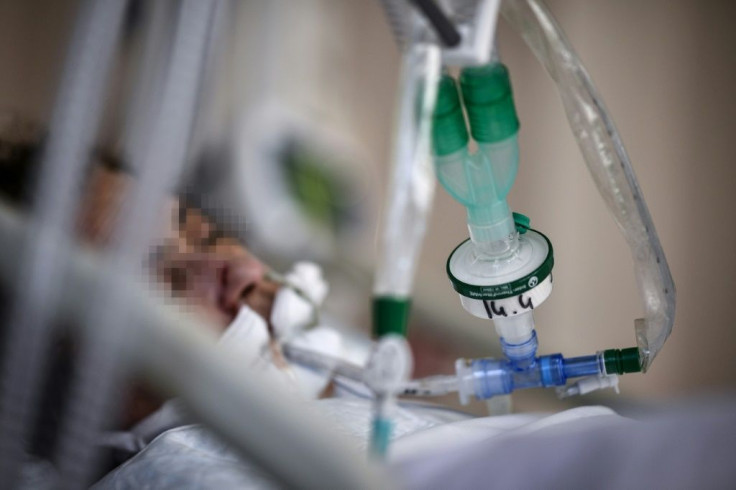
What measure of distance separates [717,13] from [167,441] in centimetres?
141

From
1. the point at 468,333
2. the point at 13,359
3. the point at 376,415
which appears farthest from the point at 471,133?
the point at 468,333

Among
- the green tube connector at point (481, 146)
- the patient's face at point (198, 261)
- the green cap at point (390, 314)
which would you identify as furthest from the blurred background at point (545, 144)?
the green cap at point (390, 314)

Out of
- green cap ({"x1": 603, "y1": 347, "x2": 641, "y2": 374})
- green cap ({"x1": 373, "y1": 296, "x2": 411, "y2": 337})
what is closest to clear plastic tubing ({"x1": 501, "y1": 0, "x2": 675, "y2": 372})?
green cap ({"x1": 603, "y1": 347, "x2": 641, "y2": 374})

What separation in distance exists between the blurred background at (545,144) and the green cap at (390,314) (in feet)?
2.92

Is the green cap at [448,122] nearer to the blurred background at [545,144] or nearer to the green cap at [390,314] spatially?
the green cap at [390,314]

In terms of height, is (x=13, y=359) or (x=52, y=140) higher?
A: (x=52, y=140)

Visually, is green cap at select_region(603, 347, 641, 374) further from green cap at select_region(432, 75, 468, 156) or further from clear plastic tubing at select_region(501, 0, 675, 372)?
green cap at select_region(432, 75, 468, 156)

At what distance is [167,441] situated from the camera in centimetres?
71

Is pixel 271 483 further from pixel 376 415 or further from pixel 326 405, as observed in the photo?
pixel 326 405

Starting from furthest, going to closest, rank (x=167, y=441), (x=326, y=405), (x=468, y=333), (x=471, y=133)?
→ (x=468, y=333)
(x=326, y=405)
(x=167, y=441)
(x=471, y=133)

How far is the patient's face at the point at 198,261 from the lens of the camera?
88cm

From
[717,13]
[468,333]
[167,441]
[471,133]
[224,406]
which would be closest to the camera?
[224,406]

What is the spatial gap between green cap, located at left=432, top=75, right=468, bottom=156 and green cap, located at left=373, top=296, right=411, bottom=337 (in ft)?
0.51

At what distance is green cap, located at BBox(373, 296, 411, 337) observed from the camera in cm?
41
